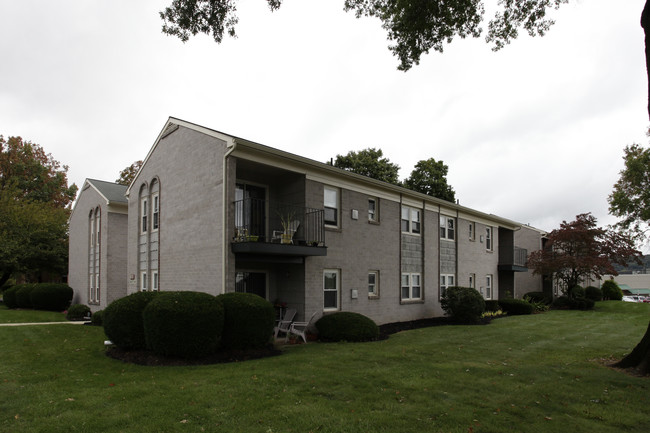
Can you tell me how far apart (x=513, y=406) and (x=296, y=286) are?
28.8 feet

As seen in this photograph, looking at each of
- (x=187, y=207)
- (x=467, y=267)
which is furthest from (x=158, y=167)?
(x=467, y=267)

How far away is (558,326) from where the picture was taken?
17688 mm

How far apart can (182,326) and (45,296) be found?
1873 cm

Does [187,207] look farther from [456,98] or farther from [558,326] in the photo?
[558,326]

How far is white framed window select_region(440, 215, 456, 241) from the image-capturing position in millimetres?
21625

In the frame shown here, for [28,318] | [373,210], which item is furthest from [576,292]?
[28,318]

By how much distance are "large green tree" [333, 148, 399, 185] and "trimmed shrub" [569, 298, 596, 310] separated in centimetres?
1640

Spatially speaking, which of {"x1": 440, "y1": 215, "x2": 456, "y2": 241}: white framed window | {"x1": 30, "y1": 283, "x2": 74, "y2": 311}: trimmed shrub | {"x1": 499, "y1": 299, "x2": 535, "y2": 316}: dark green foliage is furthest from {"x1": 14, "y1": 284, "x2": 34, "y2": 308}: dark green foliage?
{"x1": 499, "y1": 299, "x2": 535, "y2": 316}: dark green foliage

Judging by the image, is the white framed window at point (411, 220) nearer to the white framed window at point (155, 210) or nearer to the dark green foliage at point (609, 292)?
the white framed window at point (155, 210)

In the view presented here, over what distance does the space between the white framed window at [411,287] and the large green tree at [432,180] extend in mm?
21597

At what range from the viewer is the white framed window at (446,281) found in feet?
69.5

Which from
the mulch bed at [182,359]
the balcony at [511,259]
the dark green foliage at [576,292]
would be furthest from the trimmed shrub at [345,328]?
the dark green foliage at [576,292]

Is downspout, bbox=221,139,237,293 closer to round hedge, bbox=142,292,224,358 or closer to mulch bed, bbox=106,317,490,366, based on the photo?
round hedge, bbox=142,292,224,358

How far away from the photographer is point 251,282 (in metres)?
14.5
